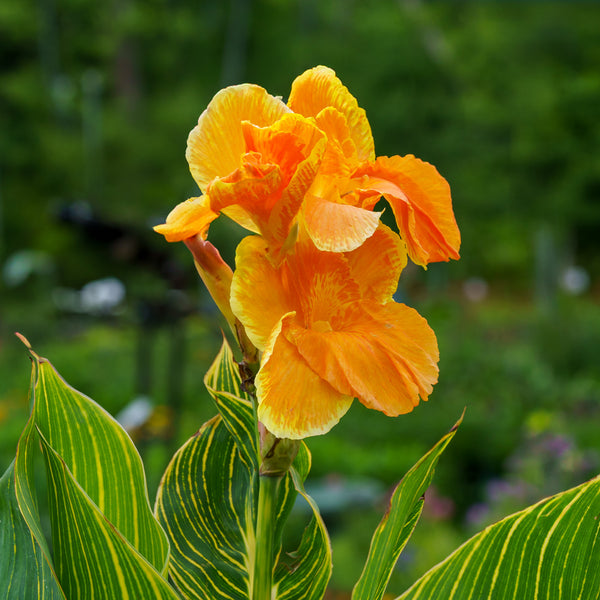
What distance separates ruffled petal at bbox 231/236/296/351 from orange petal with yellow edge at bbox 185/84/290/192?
0.06 metres

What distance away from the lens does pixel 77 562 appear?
47 centimetres

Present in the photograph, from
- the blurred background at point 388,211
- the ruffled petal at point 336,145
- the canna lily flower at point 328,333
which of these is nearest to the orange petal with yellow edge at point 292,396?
the canna lily flower at point 328,333

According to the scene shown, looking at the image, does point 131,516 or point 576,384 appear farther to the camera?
point 576,384

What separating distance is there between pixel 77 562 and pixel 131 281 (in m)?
12.1

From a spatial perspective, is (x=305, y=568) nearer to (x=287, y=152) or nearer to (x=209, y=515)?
(x=209, y=515)

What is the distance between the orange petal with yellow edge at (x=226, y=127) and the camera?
0.46 metres

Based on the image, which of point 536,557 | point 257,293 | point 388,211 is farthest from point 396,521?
point 388,211

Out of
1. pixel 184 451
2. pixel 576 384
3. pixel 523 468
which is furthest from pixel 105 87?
pixel 184 451

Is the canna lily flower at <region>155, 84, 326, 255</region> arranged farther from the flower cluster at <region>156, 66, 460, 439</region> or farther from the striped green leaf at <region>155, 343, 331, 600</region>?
the striped green leaf at <region>155, 343, 331, 600</region>

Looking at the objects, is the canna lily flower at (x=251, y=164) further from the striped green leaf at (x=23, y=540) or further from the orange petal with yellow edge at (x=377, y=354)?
the striped green leaf at (x=23, y=540)

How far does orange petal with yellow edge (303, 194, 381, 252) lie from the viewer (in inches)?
16.0

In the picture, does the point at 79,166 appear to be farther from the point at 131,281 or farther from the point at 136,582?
the point at 136,582

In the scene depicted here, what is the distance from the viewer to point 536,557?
0.48 m

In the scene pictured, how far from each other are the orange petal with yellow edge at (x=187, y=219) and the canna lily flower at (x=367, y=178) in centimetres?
7
